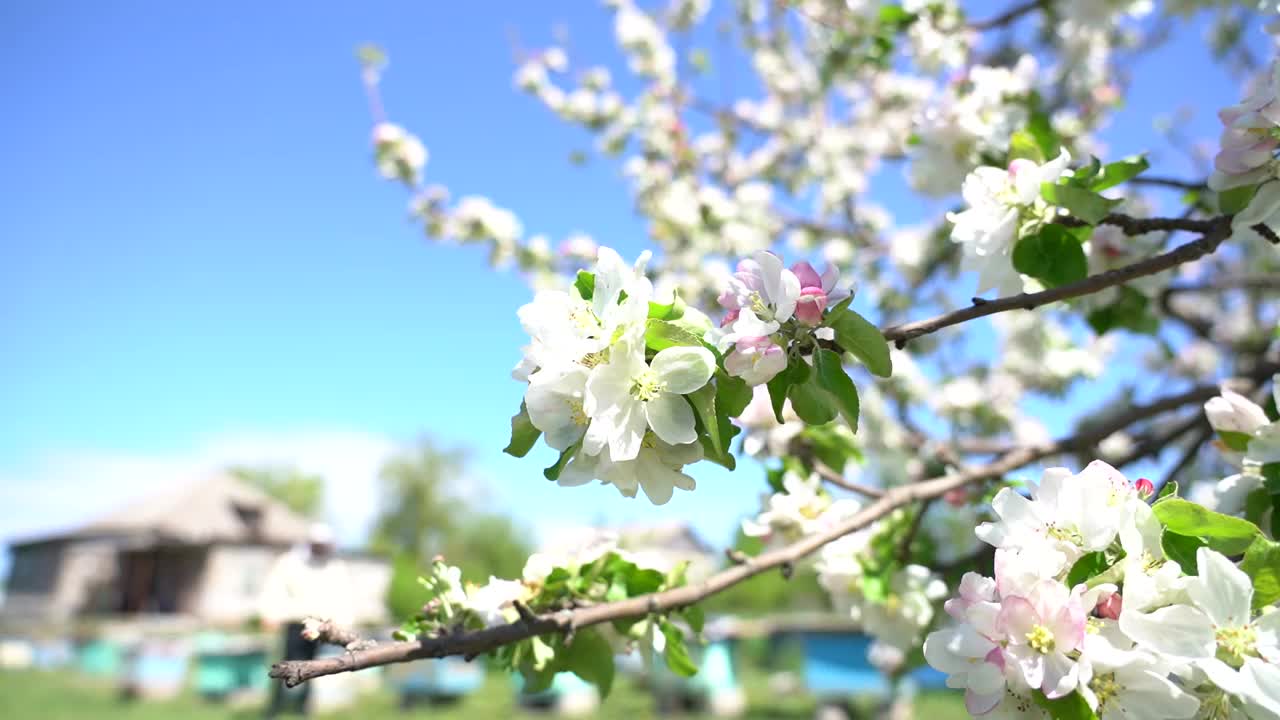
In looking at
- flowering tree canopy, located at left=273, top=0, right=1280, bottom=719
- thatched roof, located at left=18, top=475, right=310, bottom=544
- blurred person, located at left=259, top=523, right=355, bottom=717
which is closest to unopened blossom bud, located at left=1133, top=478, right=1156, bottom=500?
flowering tree canopy, located at left=273, top=0, right=1280, bottom=719

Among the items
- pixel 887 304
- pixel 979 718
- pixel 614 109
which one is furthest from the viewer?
pixel 614 109

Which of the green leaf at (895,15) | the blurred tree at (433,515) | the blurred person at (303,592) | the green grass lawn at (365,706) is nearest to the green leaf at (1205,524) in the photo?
the green leaf at (895,15)

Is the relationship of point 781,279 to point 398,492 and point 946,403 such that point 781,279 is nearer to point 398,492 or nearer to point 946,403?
point 946,403

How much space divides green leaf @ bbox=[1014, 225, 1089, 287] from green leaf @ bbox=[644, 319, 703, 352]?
67 centimetres

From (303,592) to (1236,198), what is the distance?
14.4 ft

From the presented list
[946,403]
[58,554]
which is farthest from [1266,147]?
[58,554]

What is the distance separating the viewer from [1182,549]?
0.97 meters

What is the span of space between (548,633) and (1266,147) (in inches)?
47.0

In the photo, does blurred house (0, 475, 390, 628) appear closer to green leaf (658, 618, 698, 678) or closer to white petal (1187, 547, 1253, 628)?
green leaf (658, 618, 698, 678)

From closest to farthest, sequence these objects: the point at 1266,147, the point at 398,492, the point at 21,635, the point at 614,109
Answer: the point at 1266,147
the point at 614,109
the point at 21,635
the point at 398,492

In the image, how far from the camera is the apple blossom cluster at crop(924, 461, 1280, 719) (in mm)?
870

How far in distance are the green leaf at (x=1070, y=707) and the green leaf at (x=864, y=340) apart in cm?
37

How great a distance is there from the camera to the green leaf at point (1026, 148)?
1.58 meters

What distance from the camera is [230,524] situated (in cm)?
2388
